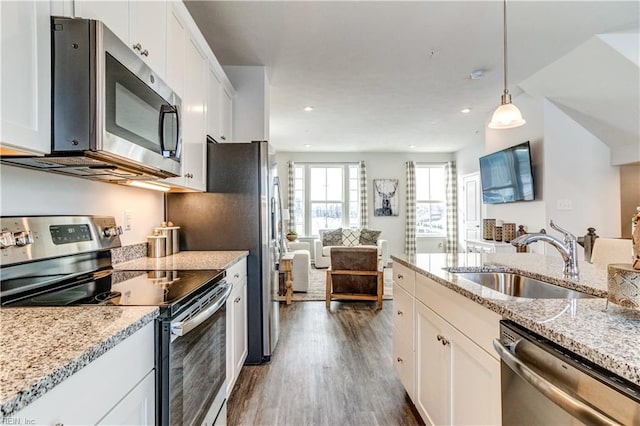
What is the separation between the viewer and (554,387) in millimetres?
799

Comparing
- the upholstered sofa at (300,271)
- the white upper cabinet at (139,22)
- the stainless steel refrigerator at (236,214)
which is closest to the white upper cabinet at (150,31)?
the white upper cabinet at (139,22)

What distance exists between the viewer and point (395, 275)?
2.42 m

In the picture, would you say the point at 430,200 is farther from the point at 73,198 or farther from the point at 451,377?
the point at 73,198

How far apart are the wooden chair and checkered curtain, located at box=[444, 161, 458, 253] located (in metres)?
4.49

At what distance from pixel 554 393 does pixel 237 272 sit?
1.84m

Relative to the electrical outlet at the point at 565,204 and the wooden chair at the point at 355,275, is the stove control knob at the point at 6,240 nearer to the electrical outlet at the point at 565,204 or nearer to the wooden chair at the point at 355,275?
the wooden chair at the point at 355,275

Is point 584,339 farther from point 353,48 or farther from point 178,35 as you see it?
point 353,48

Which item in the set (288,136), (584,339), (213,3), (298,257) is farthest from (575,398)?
(288,136)

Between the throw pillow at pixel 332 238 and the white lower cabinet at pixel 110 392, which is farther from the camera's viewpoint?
the throw pillow at pixel 332 238

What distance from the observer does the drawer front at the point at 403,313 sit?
2021mm

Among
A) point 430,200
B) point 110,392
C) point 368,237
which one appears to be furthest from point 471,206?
point 110,392

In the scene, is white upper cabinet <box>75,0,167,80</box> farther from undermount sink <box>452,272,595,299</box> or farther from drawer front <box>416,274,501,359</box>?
undermount sink <box>452,272,595,299</box>

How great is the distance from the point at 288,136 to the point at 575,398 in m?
6.10

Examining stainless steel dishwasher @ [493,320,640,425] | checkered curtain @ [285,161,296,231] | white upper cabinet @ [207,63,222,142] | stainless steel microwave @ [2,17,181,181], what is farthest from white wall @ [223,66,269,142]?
checkered curtain @ [285,161,296,231]
